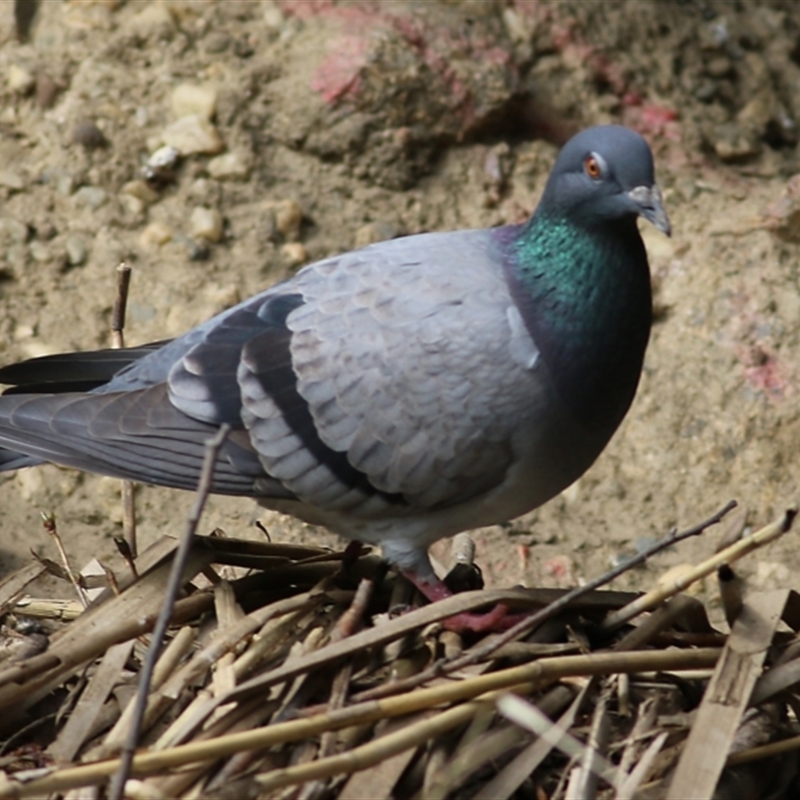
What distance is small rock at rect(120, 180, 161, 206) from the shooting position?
4949 mm

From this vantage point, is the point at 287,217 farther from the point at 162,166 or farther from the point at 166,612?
the point at 166,612

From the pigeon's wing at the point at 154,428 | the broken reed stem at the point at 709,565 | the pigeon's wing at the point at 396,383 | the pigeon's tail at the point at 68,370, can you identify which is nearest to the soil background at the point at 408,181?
the pigeon's tail at the point at 68,370

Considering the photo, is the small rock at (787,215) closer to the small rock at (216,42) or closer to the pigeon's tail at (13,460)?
the small rock at (216,42)

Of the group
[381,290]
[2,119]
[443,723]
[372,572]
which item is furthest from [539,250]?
[2,119]

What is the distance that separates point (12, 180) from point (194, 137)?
0.65 m

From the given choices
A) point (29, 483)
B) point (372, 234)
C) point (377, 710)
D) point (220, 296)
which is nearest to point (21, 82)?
point (220, 296)

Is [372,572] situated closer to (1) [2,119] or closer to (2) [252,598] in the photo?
(2) [252,598]

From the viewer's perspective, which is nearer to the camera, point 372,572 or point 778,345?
point 372,572

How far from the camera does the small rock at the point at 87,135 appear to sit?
494 centimetres

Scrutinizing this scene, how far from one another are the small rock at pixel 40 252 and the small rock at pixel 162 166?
1.45 ft

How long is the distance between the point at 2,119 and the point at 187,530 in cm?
329

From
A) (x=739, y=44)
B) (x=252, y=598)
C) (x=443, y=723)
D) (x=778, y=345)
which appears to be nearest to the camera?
(x=443, y=723)

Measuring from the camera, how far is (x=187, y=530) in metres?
2.12

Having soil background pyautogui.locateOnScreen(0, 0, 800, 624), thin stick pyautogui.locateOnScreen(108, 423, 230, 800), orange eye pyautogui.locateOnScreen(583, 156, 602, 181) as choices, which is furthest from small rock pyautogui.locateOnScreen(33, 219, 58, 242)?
thin stick pyautogui.locateOnScreen(108, 423, 230, 800)
